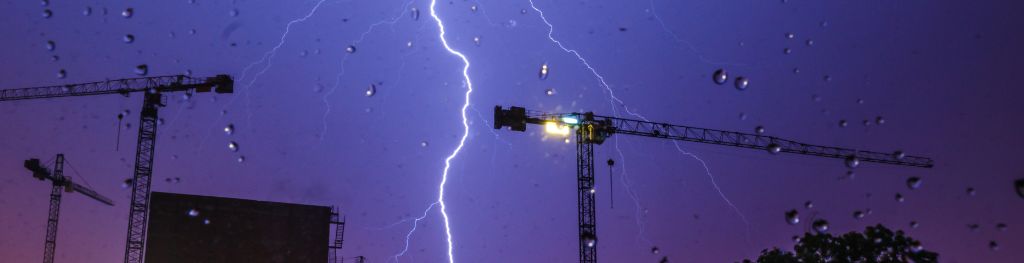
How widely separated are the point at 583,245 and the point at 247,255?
1366 centimetres

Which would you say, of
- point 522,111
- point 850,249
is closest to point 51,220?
point 522,111

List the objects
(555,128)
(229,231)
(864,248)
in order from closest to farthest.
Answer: (864,248) → (229,231) → (555,128)

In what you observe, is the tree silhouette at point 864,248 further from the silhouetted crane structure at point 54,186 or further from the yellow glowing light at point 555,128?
the silhouetted crane structure at point 54,186

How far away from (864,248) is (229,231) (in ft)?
61.5

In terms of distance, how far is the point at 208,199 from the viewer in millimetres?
23844

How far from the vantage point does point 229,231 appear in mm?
24312

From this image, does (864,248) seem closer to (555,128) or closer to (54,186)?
(555,128)

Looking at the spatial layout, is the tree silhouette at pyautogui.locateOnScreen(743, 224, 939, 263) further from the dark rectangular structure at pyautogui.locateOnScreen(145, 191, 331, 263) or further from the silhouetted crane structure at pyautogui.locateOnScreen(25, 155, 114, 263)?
the silhouetted crane structure at pyautogui.locateOnScreen(25, 155, 114, 263)

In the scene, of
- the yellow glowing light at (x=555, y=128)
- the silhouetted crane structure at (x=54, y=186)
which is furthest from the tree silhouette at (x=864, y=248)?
the silhouetted crane structure at (x=54, y=186)

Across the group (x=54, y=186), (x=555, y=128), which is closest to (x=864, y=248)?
(x=555, y=128)

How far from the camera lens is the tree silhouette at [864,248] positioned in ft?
64.3

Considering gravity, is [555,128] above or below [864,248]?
above

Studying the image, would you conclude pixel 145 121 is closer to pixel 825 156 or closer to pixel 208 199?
→ pixel 208 199

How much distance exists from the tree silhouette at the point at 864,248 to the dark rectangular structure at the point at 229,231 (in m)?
15.4
